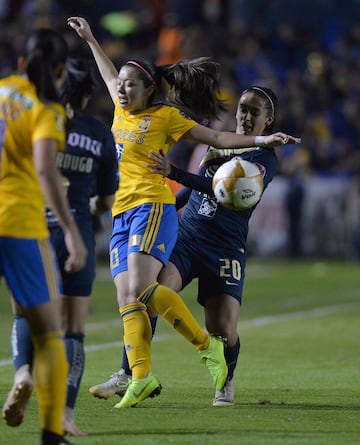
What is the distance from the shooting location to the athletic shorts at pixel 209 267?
8.31m

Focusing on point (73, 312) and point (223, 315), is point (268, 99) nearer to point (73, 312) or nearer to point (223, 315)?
point (223, 315)

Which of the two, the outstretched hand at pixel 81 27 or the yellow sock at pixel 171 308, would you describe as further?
the outstretched hand at pixel 81 27

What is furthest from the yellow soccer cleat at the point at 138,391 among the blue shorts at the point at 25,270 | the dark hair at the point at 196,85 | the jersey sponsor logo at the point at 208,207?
the dark hair at the point at 196,85

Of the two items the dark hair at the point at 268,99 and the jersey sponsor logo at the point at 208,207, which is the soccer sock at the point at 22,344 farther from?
the dark hair at the point at 268,99

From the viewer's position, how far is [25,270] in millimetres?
5777

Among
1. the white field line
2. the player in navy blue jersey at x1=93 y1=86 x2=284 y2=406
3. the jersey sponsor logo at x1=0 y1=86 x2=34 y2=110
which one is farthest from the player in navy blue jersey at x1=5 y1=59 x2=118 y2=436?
the white field line

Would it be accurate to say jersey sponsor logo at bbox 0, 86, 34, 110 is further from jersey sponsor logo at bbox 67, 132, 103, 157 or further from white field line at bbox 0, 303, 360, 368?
white field line at bbox 0, 303, 360, 368

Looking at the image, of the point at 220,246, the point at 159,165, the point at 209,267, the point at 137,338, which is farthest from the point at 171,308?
the point at 159,165

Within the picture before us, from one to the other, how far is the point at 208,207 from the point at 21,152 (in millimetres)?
2968

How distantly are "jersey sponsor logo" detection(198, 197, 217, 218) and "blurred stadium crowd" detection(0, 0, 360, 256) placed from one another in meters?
16.6

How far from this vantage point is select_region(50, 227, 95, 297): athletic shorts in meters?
6.52

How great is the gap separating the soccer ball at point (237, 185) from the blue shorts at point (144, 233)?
0.40 meters

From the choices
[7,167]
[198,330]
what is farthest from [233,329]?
[7,167]

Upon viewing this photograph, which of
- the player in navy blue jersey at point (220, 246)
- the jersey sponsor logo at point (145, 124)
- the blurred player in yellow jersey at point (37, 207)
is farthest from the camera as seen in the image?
the player in navy blue jersey at point (220, 246)
